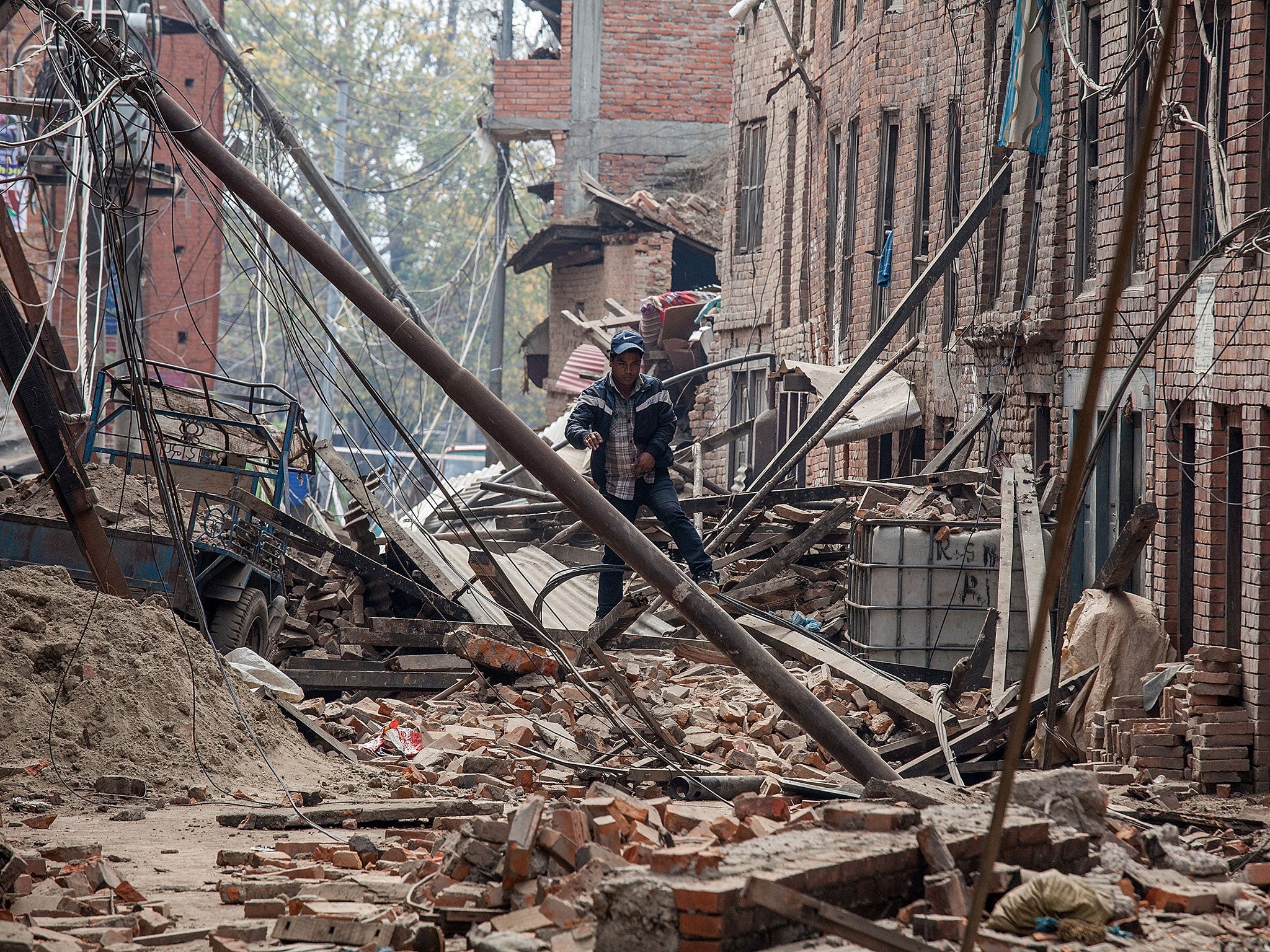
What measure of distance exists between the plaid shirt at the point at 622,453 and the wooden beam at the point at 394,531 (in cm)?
206

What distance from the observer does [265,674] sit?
955 cm

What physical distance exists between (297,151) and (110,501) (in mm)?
6205

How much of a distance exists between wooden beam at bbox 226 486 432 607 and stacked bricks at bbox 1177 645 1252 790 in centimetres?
612

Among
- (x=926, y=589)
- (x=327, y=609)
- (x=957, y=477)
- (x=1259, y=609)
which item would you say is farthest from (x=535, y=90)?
(x=1259, y=609)

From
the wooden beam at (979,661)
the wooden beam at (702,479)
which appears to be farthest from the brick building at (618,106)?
the wooden beam at (979,661)

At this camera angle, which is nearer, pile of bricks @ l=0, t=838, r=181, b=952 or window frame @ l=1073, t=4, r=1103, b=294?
pile of bricks @ l=0, t=838, r=181, b=952

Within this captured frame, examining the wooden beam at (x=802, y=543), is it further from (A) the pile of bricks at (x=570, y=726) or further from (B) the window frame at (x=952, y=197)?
(B) the window frame at (x=952, y=197)

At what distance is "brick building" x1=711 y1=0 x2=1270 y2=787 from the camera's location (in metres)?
8.45

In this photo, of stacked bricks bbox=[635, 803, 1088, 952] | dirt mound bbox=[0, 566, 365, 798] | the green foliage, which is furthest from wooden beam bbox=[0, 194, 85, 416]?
the green foliage

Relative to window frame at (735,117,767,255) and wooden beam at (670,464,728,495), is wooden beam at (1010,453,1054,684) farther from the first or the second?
window frame at (735,117,767,255)

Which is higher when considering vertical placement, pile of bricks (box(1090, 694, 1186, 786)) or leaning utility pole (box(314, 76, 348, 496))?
leaning utility pole (box(314, 76, 348, 496))

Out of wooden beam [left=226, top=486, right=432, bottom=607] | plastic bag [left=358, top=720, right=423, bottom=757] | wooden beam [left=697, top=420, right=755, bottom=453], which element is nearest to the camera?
plastic bag [left=358, top=720, right=423, bottom=757]

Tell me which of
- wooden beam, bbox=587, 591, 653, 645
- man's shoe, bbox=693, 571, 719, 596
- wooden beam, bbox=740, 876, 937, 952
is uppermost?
man's shoe, bbox=693, 571, 719, 596

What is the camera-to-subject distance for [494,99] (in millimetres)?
32250
